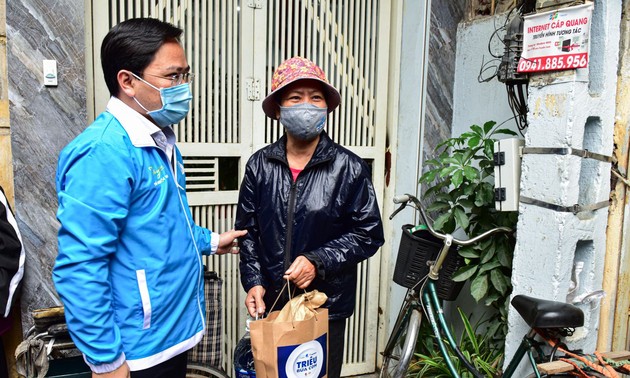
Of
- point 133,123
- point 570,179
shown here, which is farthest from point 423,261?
point 133,123

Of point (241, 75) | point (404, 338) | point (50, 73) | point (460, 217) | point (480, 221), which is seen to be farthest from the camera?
point (404, 338)

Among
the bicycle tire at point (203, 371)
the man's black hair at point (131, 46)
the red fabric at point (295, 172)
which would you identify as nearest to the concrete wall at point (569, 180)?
the red fabric at point (295, 172)

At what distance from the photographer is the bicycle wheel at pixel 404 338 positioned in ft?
9.53

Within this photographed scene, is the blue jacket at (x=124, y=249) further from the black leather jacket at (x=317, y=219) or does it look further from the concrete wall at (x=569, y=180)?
the concrete wall at (x=569, y=180)

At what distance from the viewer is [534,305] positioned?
2197 millimetres

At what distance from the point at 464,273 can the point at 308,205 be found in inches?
54.5

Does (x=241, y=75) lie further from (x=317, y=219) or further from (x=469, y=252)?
(x=469, y=252)

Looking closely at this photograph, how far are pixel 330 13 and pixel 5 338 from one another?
2868mm

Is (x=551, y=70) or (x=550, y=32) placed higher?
(x=550, y=32)

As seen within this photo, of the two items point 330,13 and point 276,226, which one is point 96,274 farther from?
point 330,13

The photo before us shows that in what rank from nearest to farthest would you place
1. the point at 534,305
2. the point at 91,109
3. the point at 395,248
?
the point at 534,305, the point at 91,109, the point at 395,248

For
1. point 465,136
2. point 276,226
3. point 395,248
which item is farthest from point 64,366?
point 465,136

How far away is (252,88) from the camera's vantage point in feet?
10.2

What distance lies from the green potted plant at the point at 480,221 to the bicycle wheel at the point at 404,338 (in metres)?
0.39
